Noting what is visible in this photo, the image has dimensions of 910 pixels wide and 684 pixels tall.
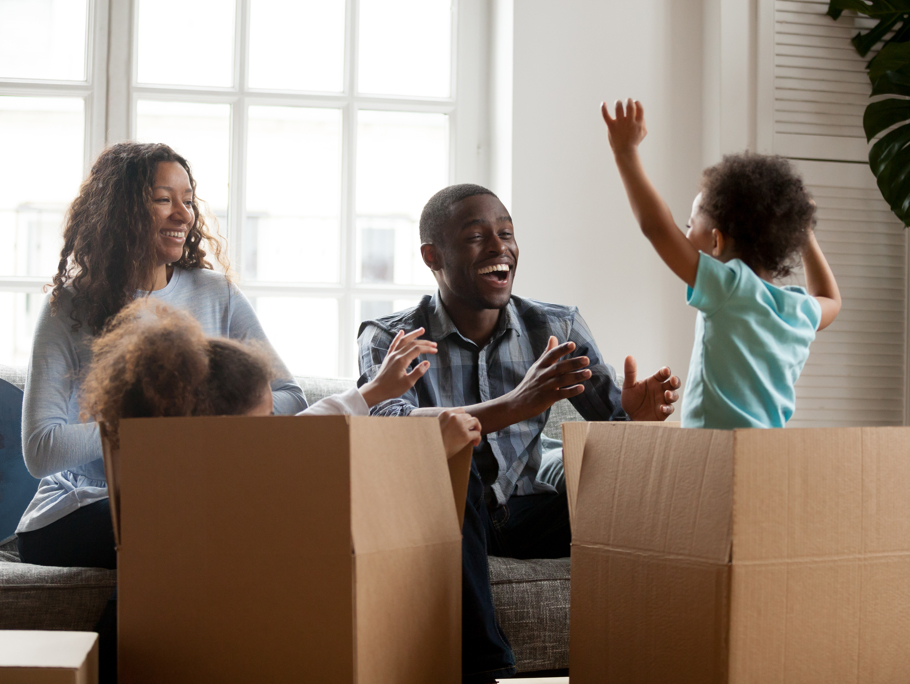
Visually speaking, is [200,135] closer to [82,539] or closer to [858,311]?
[82,539]

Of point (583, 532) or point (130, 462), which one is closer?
point (130, 462)

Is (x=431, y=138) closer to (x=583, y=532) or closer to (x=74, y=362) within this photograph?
(x=74, y=362)

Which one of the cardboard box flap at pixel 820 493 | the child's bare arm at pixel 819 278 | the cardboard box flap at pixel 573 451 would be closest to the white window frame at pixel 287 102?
the child's bare arm at pixel 819 278

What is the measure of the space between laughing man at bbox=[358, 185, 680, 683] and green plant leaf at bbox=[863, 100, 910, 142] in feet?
3.57

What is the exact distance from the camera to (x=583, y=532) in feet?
3.20

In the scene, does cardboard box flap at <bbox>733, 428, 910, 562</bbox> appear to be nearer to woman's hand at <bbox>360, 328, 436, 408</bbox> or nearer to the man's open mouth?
woman's hand at <bbox>360, 328, 436, 408</bbox>

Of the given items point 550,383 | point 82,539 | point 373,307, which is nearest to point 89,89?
point 373,307

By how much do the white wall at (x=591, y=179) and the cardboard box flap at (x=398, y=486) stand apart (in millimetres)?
1309

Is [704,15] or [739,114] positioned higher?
[704,15]

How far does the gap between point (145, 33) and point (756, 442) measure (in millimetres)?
2220

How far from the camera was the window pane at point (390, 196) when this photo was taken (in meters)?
2.42

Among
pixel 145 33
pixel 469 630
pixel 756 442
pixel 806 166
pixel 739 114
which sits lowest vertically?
pixel 469 630

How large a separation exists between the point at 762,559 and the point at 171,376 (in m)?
0.70

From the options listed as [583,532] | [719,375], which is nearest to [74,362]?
[583,532]
